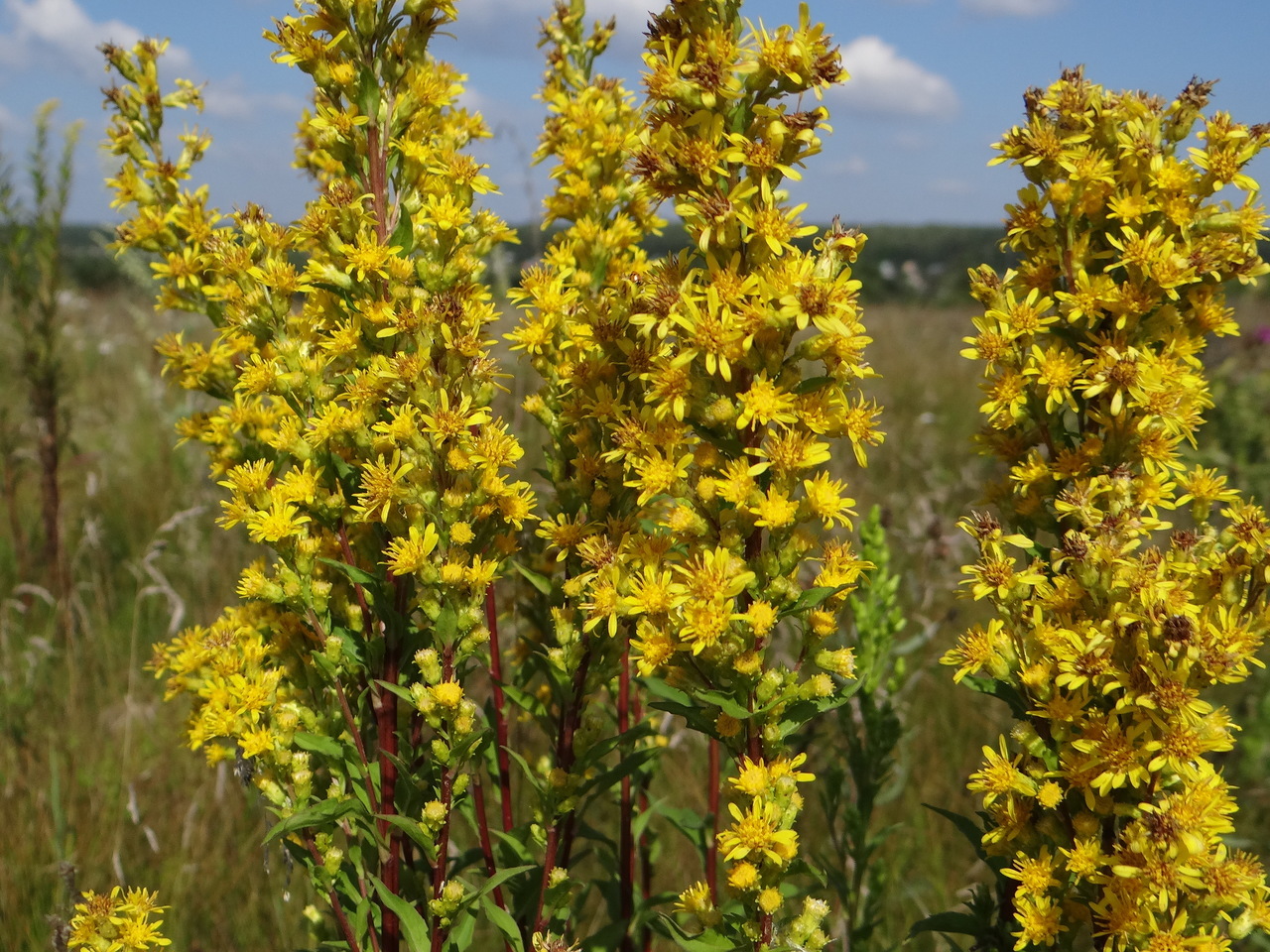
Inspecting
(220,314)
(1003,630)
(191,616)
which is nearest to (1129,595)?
(1003,630)

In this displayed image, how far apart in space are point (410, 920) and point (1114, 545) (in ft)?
5.47

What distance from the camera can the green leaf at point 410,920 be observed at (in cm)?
197

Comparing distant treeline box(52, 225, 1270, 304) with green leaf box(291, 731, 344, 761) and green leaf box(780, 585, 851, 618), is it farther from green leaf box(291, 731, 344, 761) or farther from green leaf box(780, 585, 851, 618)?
green leaf box(291, 731, 344, 761)

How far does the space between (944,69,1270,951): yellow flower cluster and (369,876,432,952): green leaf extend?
1.26 metres

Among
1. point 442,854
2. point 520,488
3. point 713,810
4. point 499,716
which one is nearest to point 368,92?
point 520,488

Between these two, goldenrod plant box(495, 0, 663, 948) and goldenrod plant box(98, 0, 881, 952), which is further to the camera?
goldenrod plant box(495, 0, 663, 948)

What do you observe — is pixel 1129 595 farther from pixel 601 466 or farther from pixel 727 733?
pixel 601 466

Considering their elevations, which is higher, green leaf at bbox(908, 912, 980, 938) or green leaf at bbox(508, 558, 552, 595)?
green leaf at bbox(508, 558, 552, 595)

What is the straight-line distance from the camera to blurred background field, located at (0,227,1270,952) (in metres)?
3.63

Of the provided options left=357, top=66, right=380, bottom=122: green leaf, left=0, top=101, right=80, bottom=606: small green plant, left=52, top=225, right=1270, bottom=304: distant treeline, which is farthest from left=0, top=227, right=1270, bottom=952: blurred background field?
left=357, top=66, right=380, bottom=122: green leaf

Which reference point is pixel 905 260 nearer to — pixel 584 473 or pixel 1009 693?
pixel 1009 693

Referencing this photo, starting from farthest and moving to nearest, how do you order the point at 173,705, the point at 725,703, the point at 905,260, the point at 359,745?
the point at 905,260, the point at 173,705, the point at 359,745, the point at 725,703

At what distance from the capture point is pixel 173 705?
16.3 ft

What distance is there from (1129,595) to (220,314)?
2604mm
